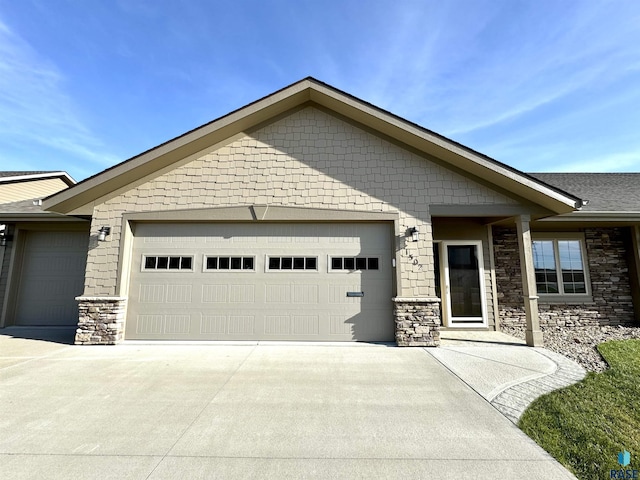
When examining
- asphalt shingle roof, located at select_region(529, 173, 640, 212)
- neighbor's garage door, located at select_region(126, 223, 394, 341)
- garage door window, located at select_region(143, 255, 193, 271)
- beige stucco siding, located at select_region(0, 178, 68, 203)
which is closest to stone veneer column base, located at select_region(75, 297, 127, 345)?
neighbor's garage door, located at select_region(126, 223, 394, 341)

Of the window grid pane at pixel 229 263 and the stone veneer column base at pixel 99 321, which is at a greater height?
the window grid pane at pixel 229 263

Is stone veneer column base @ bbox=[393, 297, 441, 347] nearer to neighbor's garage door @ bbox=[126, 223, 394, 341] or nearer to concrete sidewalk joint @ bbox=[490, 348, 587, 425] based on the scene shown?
neighbor's garage door @ bbox=[126, 223, 394, 341]

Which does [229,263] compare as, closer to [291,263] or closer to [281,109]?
[291,263]

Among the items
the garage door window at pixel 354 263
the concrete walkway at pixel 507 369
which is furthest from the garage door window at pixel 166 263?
the concrete walkway at pixel 507 369

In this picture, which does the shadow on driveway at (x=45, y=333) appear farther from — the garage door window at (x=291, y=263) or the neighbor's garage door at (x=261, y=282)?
the garage door window at (x=291, y=263)

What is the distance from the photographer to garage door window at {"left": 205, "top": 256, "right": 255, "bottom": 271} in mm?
7527

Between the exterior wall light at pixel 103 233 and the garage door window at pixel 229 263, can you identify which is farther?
the garage door window at pixel 229 263

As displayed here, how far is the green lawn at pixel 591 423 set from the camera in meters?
2.78

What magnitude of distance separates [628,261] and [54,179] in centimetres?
2309

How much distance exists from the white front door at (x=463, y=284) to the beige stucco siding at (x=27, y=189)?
16.5m

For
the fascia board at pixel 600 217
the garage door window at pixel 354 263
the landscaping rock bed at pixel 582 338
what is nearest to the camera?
the landscaping rock bed at pixel 582 338

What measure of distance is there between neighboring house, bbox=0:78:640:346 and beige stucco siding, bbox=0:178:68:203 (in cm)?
760

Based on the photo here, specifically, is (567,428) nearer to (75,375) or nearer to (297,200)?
(297,200)

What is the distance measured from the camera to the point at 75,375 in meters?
4.93
